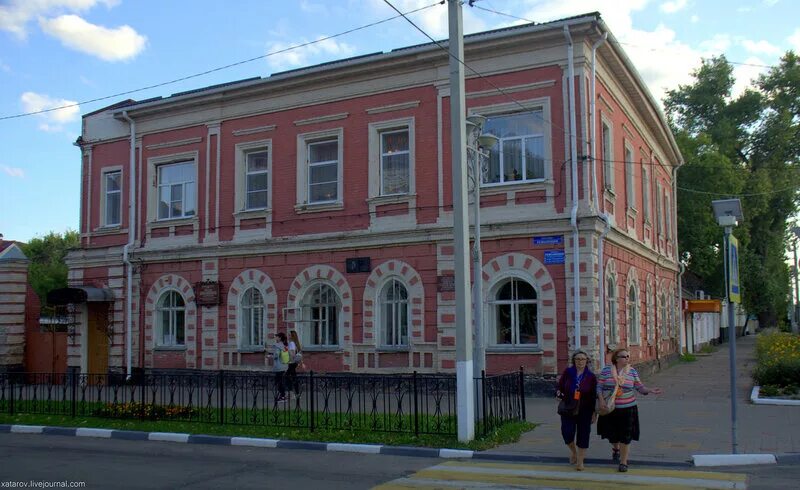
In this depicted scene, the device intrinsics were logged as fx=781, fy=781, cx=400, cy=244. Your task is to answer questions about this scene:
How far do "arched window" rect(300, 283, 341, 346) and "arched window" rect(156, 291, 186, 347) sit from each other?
14.3 feet

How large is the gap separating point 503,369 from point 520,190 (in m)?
4.40

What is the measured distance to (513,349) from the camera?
62.2 feet

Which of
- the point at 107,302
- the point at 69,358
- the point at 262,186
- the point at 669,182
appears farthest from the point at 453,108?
the point at 669,182

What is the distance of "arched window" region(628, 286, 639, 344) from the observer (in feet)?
74.5

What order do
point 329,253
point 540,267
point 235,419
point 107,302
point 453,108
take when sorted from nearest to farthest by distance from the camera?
point 453,108, point 235,419, point 540,267, point 329,253, point 107,302

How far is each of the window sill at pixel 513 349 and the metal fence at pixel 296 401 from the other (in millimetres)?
2415

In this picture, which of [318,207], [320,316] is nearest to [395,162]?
[318,207]

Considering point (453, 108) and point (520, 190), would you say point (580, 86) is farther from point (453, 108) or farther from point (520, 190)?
point (453, 108)

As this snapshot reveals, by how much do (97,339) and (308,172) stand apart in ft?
30.9

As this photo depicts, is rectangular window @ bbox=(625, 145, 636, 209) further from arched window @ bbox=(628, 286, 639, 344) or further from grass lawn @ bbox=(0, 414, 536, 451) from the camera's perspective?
grass lawn @ bbox=(0, 414, 536, 451)

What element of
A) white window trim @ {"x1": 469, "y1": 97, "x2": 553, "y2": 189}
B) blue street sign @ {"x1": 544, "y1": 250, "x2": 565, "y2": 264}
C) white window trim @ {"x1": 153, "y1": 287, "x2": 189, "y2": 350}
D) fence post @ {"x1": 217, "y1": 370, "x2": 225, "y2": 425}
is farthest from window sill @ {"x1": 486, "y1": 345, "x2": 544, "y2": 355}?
white window trim @ {"x1": 153, "y1": 287, "x2": 189, "y2": 350}

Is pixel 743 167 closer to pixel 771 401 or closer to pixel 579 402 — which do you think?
pixel 771 401

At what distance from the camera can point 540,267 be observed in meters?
18.8

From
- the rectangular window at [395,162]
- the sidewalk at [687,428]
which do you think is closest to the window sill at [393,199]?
the rectangular window at [395,162]
